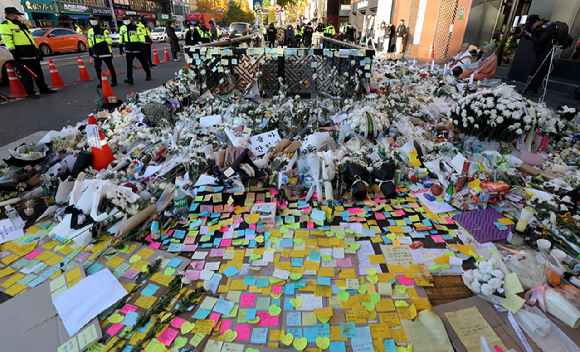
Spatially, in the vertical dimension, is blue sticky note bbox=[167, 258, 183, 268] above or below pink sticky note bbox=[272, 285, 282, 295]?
above

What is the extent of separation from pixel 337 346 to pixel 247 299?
0.74 m

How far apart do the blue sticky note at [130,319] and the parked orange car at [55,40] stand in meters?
19.1

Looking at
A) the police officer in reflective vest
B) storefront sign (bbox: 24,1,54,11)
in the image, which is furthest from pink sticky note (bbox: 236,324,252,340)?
storefront sign (bbox: 24,1,54,11)

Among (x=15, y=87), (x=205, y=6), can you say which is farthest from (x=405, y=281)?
(x=205, y=6)

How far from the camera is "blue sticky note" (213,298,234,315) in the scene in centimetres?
213

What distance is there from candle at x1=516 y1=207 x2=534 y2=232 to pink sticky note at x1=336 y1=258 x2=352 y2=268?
5.42 ft

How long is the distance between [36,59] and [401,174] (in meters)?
9.00

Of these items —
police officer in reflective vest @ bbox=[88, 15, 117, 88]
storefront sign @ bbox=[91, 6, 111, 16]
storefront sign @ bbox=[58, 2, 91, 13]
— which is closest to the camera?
police officer in reflective vest @ bbox=[88, 15, 117, 88]

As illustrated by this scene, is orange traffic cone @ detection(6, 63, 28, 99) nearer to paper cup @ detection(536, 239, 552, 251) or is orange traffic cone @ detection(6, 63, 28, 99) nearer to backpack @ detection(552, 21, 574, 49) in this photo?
paper cup @ detection(536, 239, 552, 251)

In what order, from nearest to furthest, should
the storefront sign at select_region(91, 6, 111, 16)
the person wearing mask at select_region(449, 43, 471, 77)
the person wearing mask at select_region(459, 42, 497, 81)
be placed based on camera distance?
the person wearing mask at select_region(459, 42, 497, 81) < the person wearing mask at select_region(449, 43, 471, 77) < the storefront sign at select_region(91, 6, 111, 16)

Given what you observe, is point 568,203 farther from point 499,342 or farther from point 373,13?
point 373,13

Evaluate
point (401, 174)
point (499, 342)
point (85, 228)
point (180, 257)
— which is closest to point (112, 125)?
point (85, 228)

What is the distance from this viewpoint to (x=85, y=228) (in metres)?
2.88

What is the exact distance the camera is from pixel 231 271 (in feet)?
8.13
